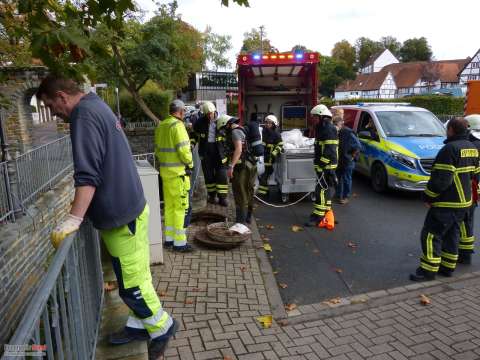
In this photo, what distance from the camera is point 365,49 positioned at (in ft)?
304

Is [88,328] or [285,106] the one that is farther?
[285,106]

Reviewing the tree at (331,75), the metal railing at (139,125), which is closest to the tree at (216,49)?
the tree at (331,75)

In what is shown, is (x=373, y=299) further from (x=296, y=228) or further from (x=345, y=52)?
(x=345, y=52)

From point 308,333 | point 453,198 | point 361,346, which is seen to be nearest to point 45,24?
point 308,333

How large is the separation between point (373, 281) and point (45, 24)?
425cm

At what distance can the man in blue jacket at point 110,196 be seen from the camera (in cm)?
226

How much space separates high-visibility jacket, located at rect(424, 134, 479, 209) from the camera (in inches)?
172

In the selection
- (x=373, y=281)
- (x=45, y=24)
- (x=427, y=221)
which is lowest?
(x=373, y=281)

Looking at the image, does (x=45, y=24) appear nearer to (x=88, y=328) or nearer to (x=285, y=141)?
(x=88, y=328)

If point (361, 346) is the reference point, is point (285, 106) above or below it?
above

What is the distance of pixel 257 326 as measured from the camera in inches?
144

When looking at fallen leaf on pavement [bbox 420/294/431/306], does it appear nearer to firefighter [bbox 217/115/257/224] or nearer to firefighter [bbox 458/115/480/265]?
firefighter [bbox 458/115/480/265]

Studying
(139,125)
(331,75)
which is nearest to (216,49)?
(331,75)

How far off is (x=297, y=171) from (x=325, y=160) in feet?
4.32
